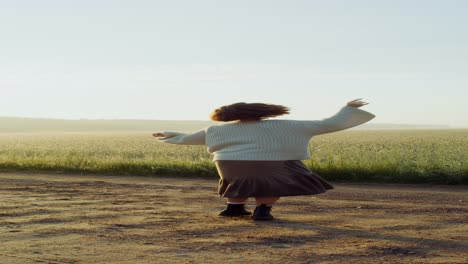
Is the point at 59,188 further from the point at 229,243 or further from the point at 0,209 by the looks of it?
the point at 229,243

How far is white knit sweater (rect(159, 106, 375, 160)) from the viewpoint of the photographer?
8.87 metres

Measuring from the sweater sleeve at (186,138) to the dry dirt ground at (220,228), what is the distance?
853mm

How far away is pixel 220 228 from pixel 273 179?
973mm

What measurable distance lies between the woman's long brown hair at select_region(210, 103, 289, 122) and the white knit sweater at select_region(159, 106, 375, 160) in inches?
3.8

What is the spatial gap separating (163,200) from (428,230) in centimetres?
452

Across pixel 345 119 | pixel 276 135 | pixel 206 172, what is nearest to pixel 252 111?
pixel 276 135

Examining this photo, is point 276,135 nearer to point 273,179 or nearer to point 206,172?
point 273,179

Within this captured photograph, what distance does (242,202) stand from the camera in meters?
9.31

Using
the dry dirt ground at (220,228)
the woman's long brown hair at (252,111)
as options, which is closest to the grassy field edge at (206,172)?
the dry dirt ground at (220,228)

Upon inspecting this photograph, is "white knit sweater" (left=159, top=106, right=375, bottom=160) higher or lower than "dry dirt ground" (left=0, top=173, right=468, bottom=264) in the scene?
higher

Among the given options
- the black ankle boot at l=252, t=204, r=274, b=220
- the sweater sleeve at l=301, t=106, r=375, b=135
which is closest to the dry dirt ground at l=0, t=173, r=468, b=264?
the black ankle boot at l=252, t=204, r=274, b=220

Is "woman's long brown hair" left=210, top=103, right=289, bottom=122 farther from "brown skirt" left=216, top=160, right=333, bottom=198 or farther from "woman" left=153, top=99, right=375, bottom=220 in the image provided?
"brown skirt" left=216, top=160, right=333, bottom=198

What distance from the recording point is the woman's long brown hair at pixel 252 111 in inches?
356

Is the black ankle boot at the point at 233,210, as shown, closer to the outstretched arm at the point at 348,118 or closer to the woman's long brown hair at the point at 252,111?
the woman's long brown hair at the point at 252,111
